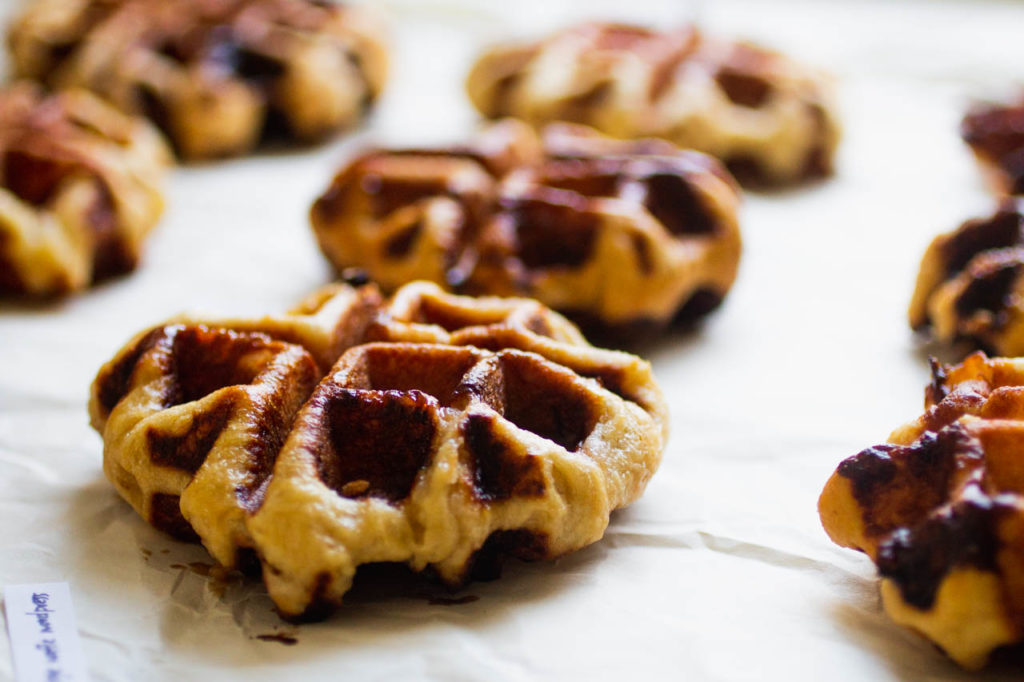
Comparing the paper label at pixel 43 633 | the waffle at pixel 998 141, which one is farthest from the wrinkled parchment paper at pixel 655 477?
the waffle at pixel 998 141

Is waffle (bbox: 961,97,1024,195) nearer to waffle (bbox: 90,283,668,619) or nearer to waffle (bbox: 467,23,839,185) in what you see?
waffle (bbox: 467,23,839,185)

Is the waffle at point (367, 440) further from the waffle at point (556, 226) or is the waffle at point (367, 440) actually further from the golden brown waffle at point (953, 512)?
the waffle at point (556, 226)

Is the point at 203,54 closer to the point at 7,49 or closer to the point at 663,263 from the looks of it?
the point at 7,49

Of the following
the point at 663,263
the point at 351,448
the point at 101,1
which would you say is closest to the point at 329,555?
the point at 351,448

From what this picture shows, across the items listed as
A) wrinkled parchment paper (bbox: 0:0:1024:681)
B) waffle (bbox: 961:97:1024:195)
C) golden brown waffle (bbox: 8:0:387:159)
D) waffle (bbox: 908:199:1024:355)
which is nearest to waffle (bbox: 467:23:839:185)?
wrinkled parchment paper (bbox: 0:0:1024:681)

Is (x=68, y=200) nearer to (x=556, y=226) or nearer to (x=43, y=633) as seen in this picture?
(x=556, y=226)
